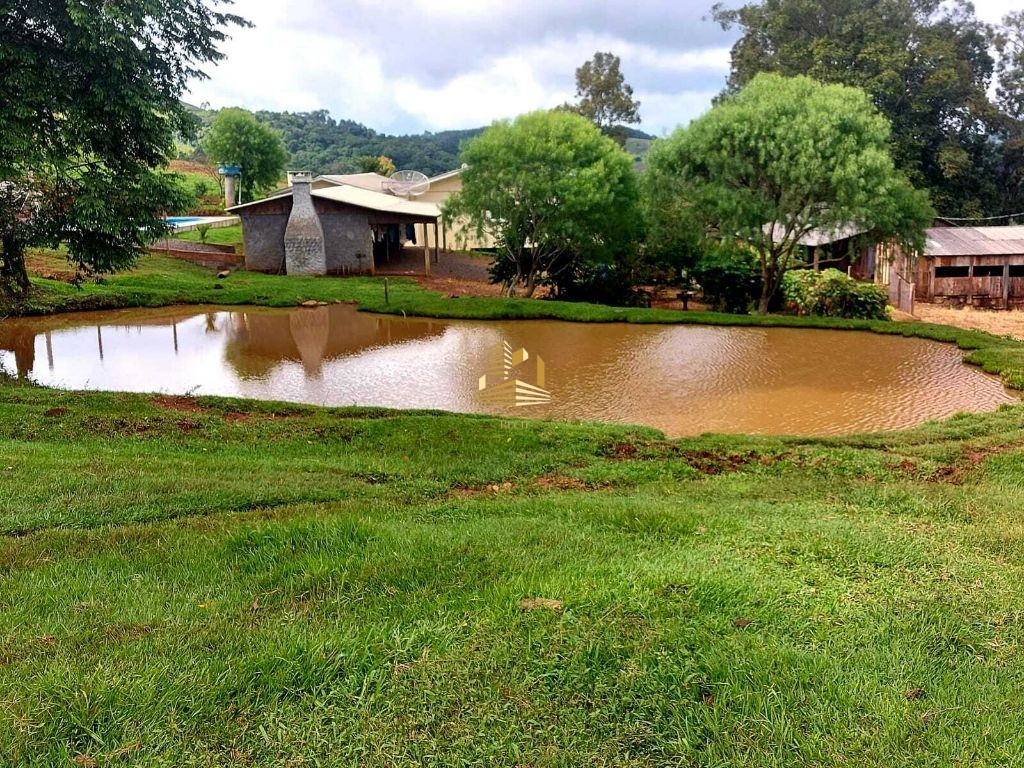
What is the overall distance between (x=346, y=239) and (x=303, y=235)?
162 cm

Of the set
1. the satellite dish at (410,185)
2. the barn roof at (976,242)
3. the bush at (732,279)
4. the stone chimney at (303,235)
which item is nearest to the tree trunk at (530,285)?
the bush at (732,279)

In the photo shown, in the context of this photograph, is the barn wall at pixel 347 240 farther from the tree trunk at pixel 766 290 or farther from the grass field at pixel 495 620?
the grass field at pixel 495 620

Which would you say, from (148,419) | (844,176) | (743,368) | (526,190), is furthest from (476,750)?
(526,190)

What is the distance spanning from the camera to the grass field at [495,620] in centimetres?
232

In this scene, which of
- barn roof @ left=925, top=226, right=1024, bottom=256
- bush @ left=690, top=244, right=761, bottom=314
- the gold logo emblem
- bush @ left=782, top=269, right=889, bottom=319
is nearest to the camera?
the gold logo emblem

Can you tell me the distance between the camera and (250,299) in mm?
21516

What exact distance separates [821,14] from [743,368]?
24981 millimetres

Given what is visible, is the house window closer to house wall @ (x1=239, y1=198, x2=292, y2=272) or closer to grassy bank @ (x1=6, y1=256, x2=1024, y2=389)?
grassy bank @ (x1=6, y1=256, x2=1024, y2=389)

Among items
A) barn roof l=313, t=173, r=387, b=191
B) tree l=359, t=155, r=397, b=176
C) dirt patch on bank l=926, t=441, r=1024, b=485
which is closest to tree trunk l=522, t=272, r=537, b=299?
barn roof l=313, t=173, r=387, b=191

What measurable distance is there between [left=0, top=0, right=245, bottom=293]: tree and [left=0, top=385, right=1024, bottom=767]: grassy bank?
5.48m

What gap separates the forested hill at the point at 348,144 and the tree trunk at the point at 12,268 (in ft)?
165

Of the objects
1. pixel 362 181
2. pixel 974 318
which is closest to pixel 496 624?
pixel 974 318

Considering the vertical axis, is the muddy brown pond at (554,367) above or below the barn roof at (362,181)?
below

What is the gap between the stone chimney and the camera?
26.8 m
